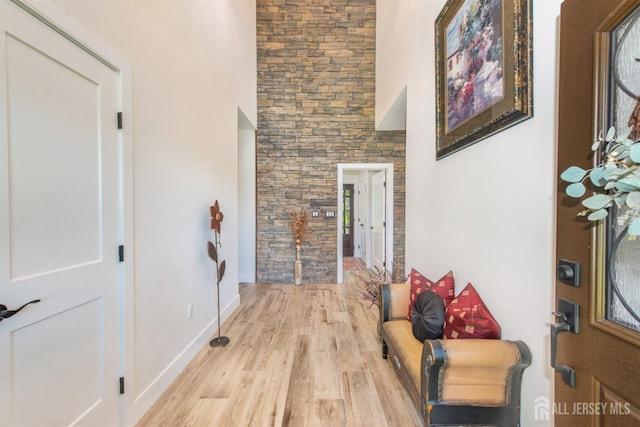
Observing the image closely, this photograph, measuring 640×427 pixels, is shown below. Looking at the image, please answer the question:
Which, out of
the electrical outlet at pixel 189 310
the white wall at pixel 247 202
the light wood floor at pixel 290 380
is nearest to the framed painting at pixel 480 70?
the light wood floor at pixel 290 380

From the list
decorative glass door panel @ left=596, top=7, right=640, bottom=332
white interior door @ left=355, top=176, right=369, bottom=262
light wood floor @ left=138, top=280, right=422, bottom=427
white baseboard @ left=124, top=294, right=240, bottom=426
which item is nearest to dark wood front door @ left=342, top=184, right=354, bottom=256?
white interior door @ left=355, top=176, right=369, bottom=262

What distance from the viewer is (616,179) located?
655mm

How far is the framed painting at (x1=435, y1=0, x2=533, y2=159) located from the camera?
4.03 feet

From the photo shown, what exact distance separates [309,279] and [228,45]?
3.68 meters

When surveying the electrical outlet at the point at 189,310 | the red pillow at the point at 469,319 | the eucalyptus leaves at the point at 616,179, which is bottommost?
the electrical outlet at the point at 189,310

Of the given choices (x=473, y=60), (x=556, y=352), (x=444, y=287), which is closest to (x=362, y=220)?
(x=444, y=287)

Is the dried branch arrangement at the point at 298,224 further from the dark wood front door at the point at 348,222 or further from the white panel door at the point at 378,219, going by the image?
the dark wood front door at the point at 348,222

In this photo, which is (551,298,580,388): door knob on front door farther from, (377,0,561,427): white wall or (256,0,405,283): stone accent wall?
(256,0,405,283): stone accent wall

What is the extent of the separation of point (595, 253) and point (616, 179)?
0.24 meters

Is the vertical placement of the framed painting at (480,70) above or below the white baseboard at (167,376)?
above

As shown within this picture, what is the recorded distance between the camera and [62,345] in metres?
1.24

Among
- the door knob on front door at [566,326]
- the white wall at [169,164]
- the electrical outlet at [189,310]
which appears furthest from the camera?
the electrical outlet at [189,310]

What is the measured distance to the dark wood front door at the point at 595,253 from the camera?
0.69 meters

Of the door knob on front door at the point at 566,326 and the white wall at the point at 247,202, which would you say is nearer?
the door knob on front door at the point at 566,326
